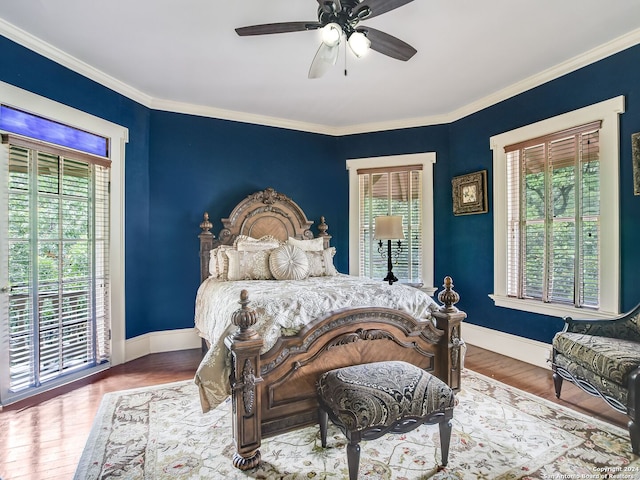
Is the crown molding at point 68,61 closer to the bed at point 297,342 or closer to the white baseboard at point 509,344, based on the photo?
the bed at point 297,342

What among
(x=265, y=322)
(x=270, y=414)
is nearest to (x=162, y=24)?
(x=265, y=322)

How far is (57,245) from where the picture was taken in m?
2.97

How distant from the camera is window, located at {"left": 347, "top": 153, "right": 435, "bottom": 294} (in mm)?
4492

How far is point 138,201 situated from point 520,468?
→ 4066 millimetres

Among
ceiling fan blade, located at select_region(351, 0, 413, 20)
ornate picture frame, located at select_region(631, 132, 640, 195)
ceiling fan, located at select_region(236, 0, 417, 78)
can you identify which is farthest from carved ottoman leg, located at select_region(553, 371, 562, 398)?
ceiling fan blade, located at select_region(351, 0, 413, 20)

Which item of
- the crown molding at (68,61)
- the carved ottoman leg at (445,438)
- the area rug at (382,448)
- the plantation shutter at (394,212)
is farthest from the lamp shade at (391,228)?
the crown molding at (68,61)

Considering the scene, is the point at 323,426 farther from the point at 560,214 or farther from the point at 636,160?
the point at 636,160

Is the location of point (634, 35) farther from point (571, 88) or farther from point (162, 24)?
point (162, 24)

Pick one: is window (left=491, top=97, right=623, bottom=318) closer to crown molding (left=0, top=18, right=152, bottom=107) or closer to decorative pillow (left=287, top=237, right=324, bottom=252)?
decorative pillow (left=287, top=237, right=324, bottom=252)

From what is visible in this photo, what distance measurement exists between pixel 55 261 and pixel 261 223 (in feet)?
6.80

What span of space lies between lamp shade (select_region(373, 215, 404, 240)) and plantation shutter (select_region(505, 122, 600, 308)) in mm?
1206

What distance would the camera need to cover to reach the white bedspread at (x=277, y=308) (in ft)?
6.40

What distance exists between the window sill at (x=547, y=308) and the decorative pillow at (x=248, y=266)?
2597 millimetres

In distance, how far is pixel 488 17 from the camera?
2.45 metres
